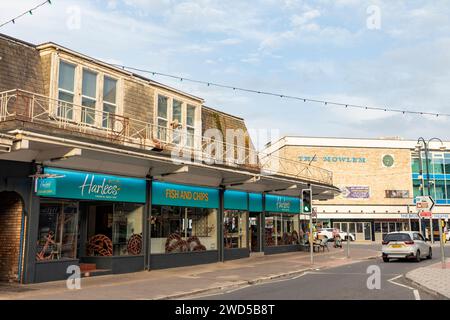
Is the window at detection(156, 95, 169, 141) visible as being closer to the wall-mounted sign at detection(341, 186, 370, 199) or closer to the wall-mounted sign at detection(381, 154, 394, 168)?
the wall-mounted sign at detection(341, 186, 370, 199)

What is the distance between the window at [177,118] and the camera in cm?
2148

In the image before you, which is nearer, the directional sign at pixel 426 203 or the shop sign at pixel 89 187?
the shop sign at pixel 89 187

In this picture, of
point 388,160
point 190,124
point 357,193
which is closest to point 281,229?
point 190,124

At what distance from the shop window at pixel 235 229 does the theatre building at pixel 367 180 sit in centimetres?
3004

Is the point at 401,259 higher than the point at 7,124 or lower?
lower

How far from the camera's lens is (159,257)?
64.8 ft

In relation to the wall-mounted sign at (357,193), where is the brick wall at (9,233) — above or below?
below

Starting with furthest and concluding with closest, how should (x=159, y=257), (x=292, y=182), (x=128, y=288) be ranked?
(x=292, y=182), (x=159, y=257), (x=128, y=288)

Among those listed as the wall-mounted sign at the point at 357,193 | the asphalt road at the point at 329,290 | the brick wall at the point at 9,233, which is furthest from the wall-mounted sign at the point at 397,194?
the brick wall at the point at 9,233

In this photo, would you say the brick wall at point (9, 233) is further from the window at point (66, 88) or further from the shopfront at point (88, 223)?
the window at point (66, 88)
